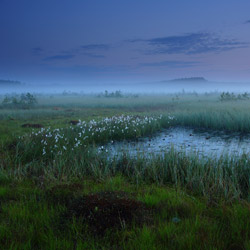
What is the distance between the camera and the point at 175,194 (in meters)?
5.97

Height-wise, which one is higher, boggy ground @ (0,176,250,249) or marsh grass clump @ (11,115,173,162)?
marsh grass clump @ (11,115,173,162)

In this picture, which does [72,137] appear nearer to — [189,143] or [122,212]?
[189,143]

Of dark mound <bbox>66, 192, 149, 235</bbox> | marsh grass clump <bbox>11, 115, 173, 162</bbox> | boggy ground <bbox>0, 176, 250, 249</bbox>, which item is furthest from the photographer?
marsh grass clump <bbox>11, 115, 173, 162</bbox>

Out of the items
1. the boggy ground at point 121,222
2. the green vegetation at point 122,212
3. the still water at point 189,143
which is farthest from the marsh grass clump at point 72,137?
the boggy ground at point 121,222

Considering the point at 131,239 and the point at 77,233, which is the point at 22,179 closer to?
the point at 77,233

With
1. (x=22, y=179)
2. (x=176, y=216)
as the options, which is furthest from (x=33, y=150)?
(x=176, y=216)

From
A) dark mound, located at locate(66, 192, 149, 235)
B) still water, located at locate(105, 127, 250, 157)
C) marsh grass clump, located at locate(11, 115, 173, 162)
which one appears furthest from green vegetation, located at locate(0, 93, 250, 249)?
still water, located at locate(105, 127, 250, 157)

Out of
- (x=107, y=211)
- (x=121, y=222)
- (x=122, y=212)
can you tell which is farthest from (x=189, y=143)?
(x=121, y=222)

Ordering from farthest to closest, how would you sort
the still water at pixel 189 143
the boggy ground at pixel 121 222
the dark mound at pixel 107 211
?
the still water at pixel 189 143 < the dark mound at pixel 107 211 < the boggy ground at pixel 121 222

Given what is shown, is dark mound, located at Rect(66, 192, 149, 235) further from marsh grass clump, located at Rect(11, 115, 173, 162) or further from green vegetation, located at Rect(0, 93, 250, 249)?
marsh grass clump, located at Rect(11, 115, 173, 162)

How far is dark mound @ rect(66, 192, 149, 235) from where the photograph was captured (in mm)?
4461

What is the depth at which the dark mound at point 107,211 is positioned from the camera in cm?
446

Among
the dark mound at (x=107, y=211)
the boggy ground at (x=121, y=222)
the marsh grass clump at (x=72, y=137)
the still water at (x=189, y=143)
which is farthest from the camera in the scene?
the still water at (x=189, y=143)

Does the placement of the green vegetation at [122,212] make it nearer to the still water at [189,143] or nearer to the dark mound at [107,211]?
the dark mound at [107,211]
